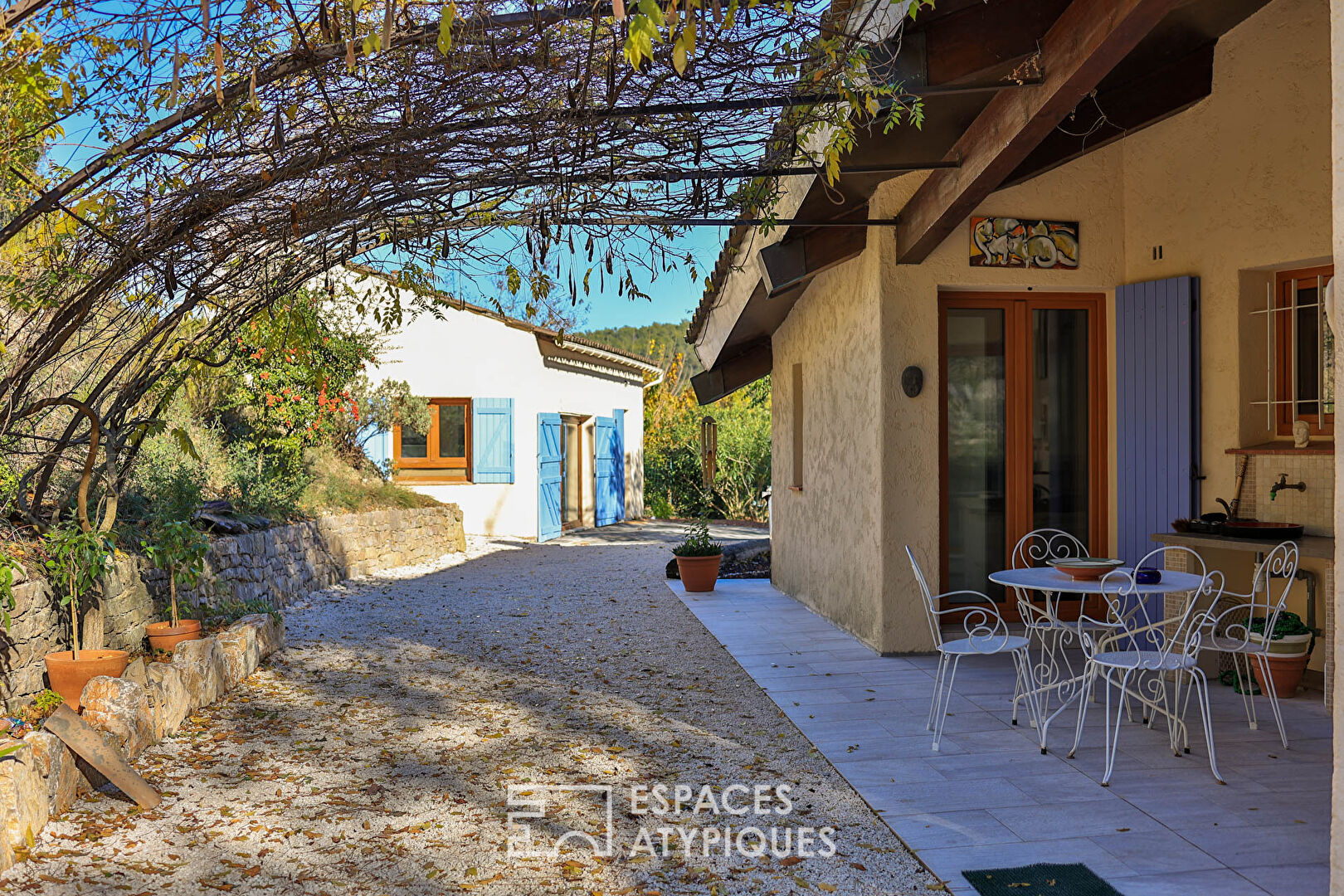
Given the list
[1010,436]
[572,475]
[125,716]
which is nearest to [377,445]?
[572,475]

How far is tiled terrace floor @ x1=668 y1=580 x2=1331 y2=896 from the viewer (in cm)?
297

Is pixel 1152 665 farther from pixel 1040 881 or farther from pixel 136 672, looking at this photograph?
pixel 136 672

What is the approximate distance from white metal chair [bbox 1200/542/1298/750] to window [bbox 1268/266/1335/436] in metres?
0.88

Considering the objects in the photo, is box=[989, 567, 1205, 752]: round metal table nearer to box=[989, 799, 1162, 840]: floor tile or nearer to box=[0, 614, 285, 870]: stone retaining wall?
box=[989, 799, 1162, 840]: floor tile

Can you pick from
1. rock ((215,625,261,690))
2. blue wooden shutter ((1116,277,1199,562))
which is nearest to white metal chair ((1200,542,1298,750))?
blue wooden shutter ((1116,277,1199,562))

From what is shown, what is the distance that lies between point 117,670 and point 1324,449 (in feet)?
19.6

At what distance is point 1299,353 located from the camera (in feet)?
17.4

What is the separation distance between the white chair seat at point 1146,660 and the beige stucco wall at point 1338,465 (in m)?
1.78

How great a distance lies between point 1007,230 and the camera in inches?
235

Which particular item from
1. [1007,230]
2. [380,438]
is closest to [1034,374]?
[1007,230]

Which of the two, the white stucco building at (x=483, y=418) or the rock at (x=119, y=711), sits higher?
the white stucco building at (x=483, y=418)

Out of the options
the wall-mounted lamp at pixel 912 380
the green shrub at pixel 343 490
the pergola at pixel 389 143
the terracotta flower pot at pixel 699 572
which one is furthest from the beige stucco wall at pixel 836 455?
the green shrub at pixel 343 490

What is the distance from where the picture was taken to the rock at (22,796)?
3143 mm

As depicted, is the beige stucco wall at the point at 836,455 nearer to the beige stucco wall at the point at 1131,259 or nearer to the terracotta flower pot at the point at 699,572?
the beige stucco wall at the point at 1131,259
